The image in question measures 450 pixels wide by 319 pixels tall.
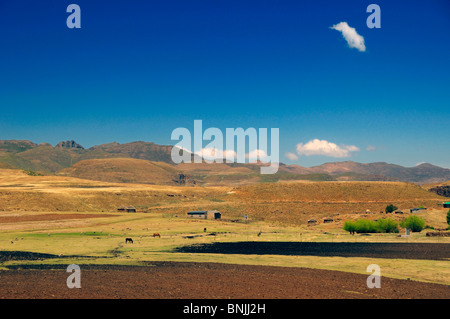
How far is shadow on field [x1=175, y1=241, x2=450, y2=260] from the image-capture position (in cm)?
4316

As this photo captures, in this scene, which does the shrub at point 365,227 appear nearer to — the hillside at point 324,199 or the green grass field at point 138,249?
the green grass field at point 138,249

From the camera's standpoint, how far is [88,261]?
36.8m

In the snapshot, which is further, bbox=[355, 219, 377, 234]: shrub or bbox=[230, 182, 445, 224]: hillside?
bbox=[230, 182, 445, 224]: hillside

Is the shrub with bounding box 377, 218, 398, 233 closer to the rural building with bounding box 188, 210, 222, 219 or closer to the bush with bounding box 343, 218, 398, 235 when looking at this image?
the bush with bounding box 343, 218, 398, 235

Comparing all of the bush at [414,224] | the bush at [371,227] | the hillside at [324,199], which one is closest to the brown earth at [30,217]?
the hillside at [324,199]

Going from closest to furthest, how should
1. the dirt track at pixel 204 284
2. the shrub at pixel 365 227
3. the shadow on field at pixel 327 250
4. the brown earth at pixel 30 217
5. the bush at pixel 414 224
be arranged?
the dirt track at pixel 204 284, the shadow on field at pixel 327 250, the bush at pixel 414 224, the shrub at pixel 365 227, the brown earth at pixel 30 217

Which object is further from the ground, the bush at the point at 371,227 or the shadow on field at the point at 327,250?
the shadow on field at the point at 327,250

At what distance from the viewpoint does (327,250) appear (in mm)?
47969

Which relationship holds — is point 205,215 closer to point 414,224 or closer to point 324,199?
point 414,224

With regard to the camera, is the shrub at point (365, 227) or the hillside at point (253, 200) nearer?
the shrub at point (365, 227)

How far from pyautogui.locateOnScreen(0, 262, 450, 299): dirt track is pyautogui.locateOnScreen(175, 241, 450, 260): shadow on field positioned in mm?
12950

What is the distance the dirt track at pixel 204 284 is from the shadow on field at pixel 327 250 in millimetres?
12950

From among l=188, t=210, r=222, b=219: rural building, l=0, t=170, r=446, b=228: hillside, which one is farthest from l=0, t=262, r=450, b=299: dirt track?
l=0, t=170, r=446, b=228: hillside

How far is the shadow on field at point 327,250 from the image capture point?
142 feet
